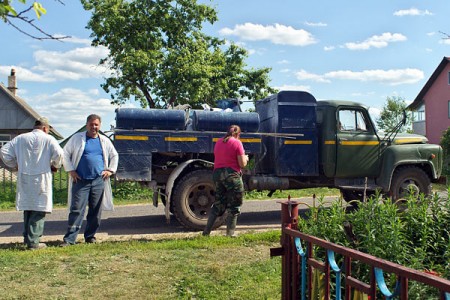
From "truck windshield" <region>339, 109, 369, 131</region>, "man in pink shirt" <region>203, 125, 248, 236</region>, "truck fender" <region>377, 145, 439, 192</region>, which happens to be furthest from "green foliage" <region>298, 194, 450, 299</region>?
"truck fender" <region>377, 145, 439, 192</region>

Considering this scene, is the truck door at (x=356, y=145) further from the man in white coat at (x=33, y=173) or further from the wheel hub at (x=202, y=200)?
the man in white coat at (x=33, y=173)

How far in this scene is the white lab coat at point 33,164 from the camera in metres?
6.52

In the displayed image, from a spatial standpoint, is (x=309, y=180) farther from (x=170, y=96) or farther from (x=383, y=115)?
(x=383, y=115)

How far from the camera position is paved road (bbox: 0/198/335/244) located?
7.86 m

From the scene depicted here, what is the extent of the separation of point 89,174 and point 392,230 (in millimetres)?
4725

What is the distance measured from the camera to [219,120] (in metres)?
8.38

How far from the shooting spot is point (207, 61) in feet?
71.7

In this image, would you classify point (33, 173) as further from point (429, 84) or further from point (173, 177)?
point (429, 84)

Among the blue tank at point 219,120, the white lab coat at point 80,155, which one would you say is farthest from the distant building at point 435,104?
the white lab coat at point 80,155

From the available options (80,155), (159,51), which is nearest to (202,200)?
(80,155)

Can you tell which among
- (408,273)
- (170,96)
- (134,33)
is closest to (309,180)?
(408,273)

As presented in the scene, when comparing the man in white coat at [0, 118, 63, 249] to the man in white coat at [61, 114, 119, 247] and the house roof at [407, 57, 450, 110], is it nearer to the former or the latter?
the man in white coat at [61, 114, 119, 247]

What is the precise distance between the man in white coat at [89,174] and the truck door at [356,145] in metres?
4.33

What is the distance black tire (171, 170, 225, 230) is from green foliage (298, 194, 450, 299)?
438cm
